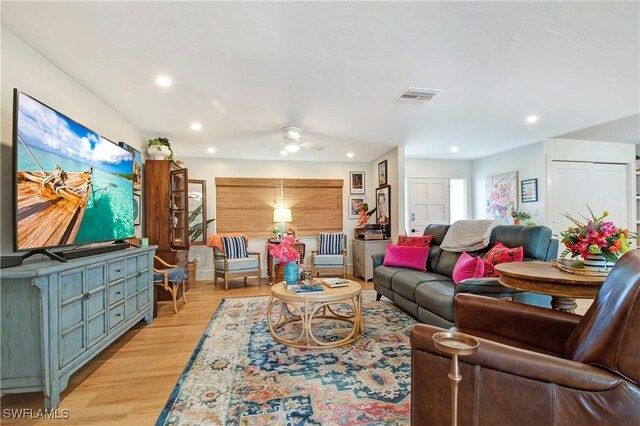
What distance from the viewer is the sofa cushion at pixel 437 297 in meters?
2.45

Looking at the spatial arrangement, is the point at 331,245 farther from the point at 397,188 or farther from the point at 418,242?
the point at 418,242

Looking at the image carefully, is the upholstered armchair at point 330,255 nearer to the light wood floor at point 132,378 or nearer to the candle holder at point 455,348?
the light wood floor at point 132,378

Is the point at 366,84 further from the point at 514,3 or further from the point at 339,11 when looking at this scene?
the point at 514,3

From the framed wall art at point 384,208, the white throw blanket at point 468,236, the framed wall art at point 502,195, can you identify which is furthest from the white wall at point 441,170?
the white throw blanket at point 468,236

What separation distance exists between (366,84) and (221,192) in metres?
3.92

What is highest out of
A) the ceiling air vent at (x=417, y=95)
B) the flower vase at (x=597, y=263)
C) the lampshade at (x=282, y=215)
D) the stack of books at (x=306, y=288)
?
the ceiling air vent at (x=417, y=95)

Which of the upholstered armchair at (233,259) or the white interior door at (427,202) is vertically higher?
the white interior door at (427,202)

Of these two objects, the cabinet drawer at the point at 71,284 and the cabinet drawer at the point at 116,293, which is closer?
the cabinet drawer at the point at 71,284

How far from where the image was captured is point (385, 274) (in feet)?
12.0

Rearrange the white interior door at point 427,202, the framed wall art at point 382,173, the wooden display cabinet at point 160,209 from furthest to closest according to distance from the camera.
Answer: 1. the white interior door at point 427,202
2. the framed wall art at point 382,173
3. the wooden display cabinet at point 160,209

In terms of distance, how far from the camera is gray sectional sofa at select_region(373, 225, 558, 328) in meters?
2.26

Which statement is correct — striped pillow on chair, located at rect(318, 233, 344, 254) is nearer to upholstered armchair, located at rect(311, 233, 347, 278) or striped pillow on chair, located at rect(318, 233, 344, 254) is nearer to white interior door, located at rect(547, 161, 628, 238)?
upholstered armchair, located at rect(311, 233, 347, 278)

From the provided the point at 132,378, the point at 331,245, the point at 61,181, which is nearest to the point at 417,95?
the point at 61,181

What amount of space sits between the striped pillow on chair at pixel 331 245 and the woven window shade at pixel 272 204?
0.52 m
